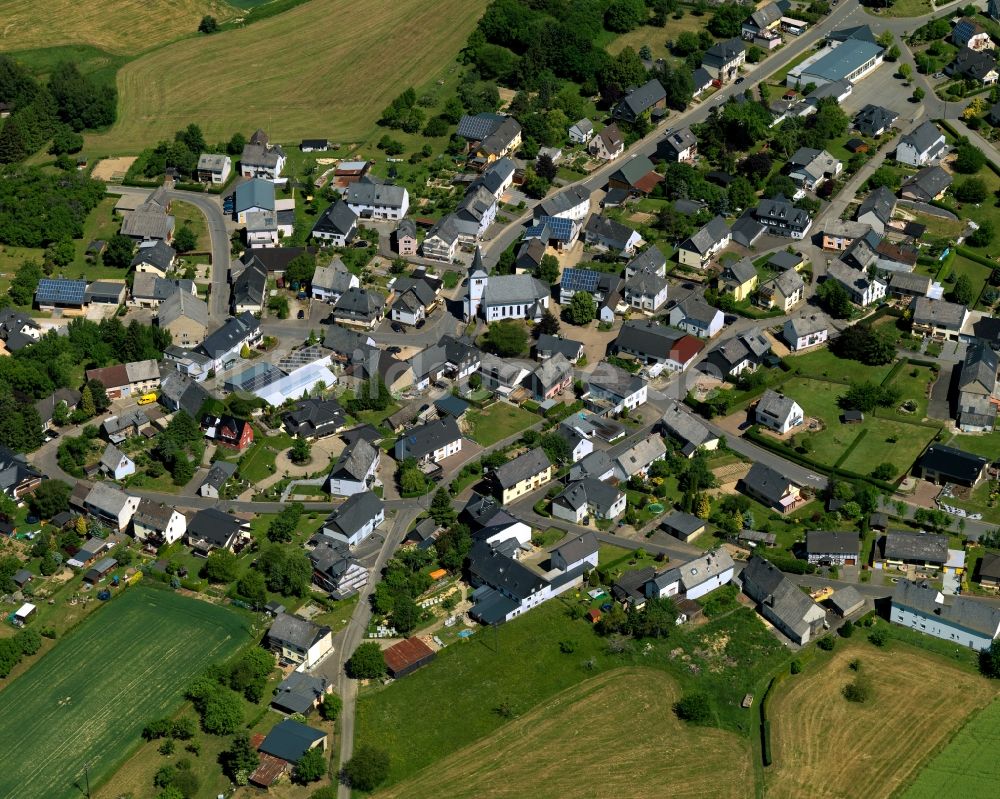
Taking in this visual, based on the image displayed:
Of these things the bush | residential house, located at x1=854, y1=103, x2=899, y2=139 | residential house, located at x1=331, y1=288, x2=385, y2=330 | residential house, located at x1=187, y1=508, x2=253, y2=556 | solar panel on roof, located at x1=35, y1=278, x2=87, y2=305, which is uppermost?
residential house, located at x1=854, y1=103, x2=899, y2=139

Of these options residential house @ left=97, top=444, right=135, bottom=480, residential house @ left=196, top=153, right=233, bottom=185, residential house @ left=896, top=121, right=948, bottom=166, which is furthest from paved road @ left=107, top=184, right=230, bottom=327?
residential house @ left=896, top=121, right=948, bottom=166

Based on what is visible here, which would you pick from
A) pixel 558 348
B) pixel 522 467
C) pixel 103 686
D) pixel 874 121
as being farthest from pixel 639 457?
pixel 874 121

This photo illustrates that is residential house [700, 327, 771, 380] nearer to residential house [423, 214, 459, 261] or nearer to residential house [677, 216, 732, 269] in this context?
residential house [677, 216, 732, 269]

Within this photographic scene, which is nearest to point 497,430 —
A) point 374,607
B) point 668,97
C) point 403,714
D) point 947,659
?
point 374,607

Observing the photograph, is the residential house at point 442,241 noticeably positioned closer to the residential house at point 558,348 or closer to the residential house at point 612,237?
the residential house at point 612,237

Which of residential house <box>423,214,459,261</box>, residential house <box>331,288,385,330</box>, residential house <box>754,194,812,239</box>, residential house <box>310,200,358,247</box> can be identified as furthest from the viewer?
residential house <box>310,200,358,247</box>

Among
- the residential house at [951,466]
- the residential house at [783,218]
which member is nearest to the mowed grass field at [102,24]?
the residential house at [783,218]
